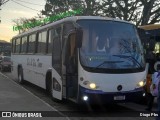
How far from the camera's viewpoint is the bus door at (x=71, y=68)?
11555mm

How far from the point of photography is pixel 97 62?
36.9 feet

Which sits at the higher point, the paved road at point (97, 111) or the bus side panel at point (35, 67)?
the bus side panel at point (35, 67)

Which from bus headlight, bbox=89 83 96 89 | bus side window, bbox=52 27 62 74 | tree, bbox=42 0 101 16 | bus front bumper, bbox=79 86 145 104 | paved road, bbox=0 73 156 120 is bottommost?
paved road, bbox=0 73 156 120

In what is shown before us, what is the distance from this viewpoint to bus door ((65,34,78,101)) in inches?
455

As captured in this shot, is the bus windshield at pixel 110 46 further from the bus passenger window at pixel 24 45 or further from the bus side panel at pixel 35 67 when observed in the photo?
the bus passenger window at pixel 24 45

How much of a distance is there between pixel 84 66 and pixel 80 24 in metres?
1.48

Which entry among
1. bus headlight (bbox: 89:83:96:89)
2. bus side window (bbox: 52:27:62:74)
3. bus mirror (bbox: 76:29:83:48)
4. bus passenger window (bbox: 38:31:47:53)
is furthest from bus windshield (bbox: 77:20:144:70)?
bus passenger window (bbox: 38:31:47:53)

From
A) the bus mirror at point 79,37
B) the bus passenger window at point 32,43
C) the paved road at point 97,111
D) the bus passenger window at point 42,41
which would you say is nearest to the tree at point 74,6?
the bus passenger window at point 32,43

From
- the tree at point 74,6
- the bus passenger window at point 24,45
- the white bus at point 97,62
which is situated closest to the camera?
the white bus at point 97,62

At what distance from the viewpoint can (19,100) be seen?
14484 mm

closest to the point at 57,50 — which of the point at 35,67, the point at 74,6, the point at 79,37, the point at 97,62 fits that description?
the point at 79,37

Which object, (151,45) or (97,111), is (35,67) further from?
(151,45)

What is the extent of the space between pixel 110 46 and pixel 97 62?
0.77 m

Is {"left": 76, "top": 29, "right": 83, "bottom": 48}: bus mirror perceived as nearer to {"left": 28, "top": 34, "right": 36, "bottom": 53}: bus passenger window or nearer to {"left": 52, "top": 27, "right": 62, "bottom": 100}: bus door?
{"left": 52, "top": 27, "right": 62, "bottom": 100}: bus door
